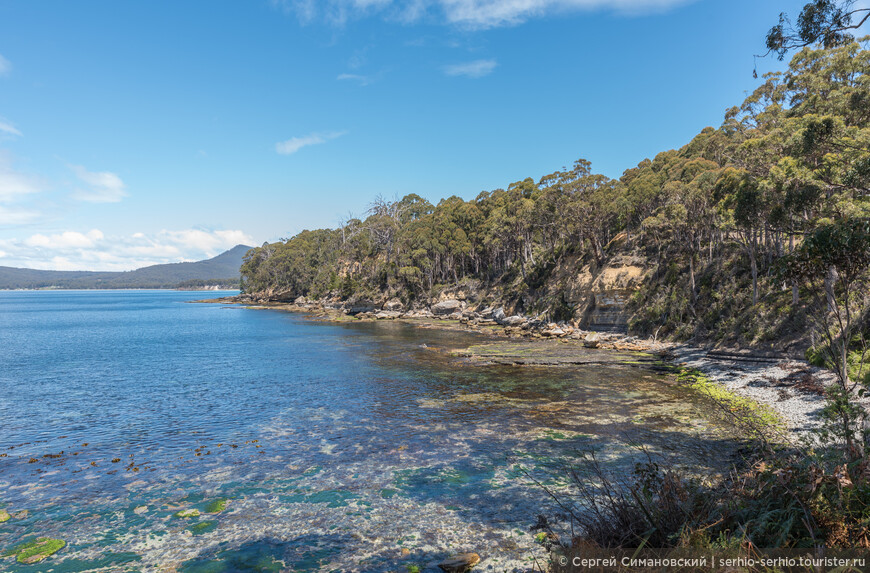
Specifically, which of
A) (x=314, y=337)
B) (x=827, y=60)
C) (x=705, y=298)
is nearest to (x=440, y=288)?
(x=314, y=337)

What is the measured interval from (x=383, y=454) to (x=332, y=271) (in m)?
127

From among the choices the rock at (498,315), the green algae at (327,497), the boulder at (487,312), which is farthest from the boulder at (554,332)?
the green algae at (327,497)

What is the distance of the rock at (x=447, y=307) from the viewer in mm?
95625

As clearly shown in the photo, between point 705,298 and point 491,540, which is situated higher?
point 705,298

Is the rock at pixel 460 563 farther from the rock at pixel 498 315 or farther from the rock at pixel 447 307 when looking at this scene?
the rock at pixel 447 307

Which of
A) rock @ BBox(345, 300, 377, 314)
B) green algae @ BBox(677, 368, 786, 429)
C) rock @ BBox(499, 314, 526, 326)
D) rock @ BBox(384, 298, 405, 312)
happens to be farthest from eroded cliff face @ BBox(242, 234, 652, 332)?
green algae @ BBox(677, 368, 786, 429)

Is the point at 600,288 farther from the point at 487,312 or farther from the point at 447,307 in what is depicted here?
the point at 447,307

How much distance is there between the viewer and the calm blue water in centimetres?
1203

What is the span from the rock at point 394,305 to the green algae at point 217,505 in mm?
94985

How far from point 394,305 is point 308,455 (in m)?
92.9

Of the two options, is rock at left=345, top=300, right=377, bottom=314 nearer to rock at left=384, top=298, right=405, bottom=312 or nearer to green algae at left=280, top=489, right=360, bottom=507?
rock at left=384, top=298, right=405, bottom=312

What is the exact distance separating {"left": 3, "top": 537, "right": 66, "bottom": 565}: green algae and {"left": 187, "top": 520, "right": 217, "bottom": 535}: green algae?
3.30 meters

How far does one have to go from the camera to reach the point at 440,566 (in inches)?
424

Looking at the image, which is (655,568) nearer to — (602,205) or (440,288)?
(602,205)
